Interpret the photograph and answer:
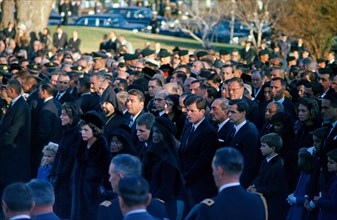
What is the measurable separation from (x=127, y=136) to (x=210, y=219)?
3.97 meters

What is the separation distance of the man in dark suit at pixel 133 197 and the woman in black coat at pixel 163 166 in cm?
385

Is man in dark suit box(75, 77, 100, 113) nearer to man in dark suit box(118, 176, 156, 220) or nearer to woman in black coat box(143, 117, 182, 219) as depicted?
woman in black coat box(143, 117, 182, 219)

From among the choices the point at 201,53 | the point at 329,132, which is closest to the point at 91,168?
the point at 329,132

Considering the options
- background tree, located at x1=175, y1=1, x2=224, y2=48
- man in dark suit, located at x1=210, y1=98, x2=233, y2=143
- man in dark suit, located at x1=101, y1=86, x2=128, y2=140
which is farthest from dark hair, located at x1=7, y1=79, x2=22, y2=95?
background tree, located at x1=175, y1=1, x2=224, y2=48

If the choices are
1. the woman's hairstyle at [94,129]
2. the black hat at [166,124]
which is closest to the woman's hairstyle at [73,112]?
the woman's hairstyle at [94,129]

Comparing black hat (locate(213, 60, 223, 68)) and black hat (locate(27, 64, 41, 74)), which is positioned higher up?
black hat (locate(213, 60, 223, 68))

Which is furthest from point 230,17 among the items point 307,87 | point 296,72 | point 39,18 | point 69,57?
point 307,87

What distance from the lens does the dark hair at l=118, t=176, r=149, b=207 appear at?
7164 mm

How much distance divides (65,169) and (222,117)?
2144mm

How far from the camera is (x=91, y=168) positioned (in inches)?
464

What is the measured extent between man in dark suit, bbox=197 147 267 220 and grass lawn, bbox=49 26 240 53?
3399 cm

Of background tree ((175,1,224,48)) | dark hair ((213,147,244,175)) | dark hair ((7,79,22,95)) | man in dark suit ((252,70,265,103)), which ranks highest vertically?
dark hair ((213,147,244,175))

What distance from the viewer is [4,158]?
15.1 metres

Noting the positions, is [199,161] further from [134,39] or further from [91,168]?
[134,39]
